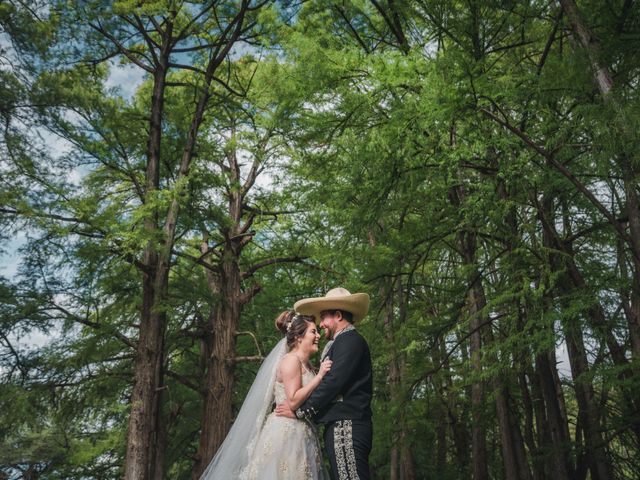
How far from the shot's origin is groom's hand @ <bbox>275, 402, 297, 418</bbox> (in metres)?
4.23

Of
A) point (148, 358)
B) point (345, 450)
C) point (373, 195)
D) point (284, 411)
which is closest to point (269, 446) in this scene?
point (284, 411)

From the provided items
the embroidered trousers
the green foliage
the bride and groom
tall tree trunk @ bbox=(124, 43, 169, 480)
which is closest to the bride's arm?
the bride and groom

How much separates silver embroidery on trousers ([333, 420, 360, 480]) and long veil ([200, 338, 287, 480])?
92 cm

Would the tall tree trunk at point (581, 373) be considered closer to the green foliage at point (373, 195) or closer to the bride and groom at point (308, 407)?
the green foliage at point (373, 195)

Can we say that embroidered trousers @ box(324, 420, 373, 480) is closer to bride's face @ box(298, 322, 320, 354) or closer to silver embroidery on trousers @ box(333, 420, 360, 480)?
silver embroidery on trousers @ box(333, 420, 360, 480)

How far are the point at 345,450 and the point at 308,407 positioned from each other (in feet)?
1.33

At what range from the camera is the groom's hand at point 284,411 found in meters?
4.23

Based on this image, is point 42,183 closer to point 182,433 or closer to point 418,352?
point 418,352

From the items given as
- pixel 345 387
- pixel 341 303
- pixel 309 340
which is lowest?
pixel 345 387

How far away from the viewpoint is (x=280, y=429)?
429cm

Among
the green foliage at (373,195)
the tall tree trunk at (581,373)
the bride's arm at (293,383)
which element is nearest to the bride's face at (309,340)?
the bride's arm at (293,383)

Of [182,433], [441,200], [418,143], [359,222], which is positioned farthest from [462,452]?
[418,143]

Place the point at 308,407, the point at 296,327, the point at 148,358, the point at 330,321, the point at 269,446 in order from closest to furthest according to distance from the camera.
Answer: the point at 308,407 → the point at 330,321 → the point at 269,446 → the point at 296,327 → the point at 148,358

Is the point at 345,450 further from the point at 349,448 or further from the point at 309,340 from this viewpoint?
the point at 309,340
